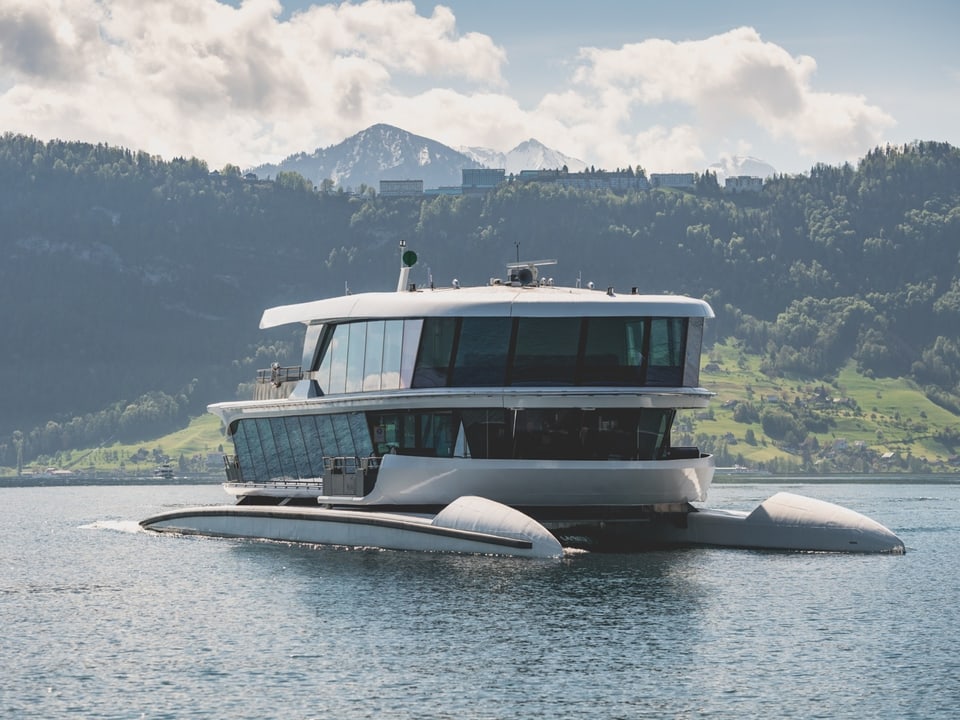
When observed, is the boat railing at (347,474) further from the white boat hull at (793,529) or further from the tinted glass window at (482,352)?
the white boat hull at (793,529)

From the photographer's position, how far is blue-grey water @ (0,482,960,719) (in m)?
29.7

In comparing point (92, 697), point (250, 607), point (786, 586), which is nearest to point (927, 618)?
point (786, 586)

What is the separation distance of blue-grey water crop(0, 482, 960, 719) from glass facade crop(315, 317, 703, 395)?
18.8 ft

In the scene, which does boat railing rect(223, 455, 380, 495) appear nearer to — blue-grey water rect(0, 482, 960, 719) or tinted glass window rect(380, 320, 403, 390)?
blue-grey water rect(0, 482, 960, 719)

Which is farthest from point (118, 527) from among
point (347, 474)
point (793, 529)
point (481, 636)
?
point (481, 636)

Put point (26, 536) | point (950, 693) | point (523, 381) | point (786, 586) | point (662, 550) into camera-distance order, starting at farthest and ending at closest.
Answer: point (26, 536)
point (662, 550)
point (523, 381)
point (786, 586)
point (950, 693)

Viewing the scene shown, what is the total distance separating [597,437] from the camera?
49656mm

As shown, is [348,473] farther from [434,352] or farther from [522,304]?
[522,304]

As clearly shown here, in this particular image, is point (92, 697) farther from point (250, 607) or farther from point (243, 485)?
point (243, 485)

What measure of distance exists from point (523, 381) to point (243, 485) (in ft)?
60.2

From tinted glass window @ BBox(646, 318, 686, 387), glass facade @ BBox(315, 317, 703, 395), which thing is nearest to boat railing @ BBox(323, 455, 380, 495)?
glass facade @ BBox(315, 317, 703, 395)

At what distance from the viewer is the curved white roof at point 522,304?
4912 cm

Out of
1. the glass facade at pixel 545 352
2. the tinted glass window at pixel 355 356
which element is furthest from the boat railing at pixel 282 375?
the glass facade at pixel 545 352

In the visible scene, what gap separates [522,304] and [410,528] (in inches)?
303
